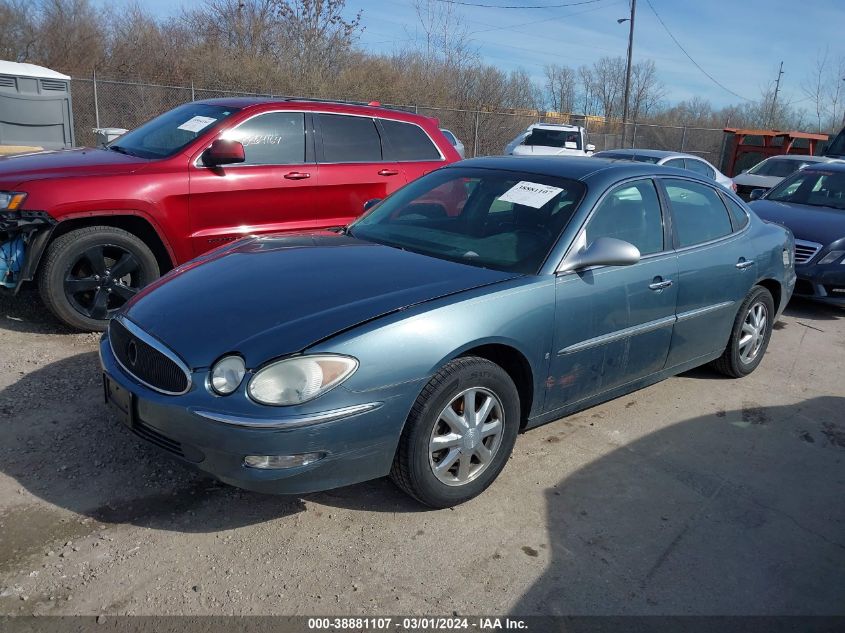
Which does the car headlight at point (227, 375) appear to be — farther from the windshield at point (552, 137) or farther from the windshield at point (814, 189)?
the windshield at point (552, 137)

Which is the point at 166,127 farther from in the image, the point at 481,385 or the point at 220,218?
the point at 481,385

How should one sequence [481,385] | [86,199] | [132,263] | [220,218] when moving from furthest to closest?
[220,218]
[132,263]
[86,199]
[481,385]

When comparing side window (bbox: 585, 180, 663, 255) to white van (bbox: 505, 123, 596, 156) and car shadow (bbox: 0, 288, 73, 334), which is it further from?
white van (bbox: 505, 123, 596, 156)

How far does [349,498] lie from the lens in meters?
3.43

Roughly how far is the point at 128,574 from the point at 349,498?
1.04 m

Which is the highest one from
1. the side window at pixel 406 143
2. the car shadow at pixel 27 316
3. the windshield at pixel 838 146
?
the windshield at pixel 838 146

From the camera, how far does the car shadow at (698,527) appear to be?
9.52ft

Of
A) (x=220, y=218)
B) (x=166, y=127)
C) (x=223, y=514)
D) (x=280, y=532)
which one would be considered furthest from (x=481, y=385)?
(x=166, y=127)

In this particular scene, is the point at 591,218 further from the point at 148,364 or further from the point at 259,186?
the point at 259,186

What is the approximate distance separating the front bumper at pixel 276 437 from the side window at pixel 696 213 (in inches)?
98.5

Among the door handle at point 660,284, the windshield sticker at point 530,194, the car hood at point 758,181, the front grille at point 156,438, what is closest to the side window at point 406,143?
the windshield sticker at point 530,194

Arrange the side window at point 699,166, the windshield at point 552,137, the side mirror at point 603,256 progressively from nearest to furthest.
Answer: the side mirror at point 603,256 < the side window at point 699,166 < the windshield at point 552,137

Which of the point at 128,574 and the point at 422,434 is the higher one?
the point at 422,434

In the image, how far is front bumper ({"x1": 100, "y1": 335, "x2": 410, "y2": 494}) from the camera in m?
2.75
